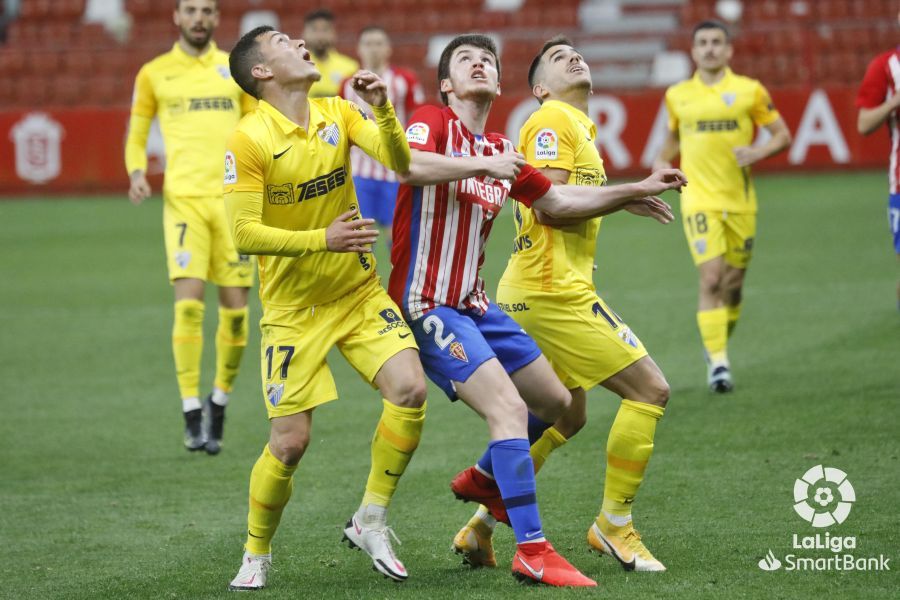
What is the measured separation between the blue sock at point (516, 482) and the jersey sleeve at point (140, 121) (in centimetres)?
426

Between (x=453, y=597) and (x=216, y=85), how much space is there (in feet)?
15.0

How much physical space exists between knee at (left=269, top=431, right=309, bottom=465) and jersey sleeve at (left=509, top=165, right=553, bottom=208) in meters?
1.32

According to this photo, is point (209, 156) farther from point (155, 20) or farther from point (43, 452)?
point (155, 20)

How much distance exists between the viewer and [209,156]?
8359mm

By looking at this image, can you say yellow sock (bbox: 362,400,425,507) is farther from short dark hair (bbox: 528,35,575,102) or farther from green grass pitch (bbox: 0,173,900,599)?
short dark hair (bbox: 528,35,575,102)

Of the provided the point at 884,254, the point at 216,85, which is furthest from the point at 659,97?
the point at 216,85

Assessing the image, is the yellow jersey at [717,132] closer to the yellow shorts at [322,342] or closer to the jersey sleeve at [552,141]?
the jersey sleeve at [552,141]

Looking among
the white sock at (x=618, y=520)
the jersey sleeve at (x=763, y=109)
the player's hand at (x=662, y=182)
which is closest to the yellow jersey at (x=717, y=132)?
the jersey sleeve at (x=763, y=109)

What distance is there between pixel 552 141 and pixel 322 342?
1330 mm

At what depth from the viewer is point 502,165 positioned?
16.5ft

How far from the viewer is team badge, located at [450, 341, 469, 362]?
202 inches

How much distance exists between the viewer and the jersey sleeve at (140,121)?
27.8ft

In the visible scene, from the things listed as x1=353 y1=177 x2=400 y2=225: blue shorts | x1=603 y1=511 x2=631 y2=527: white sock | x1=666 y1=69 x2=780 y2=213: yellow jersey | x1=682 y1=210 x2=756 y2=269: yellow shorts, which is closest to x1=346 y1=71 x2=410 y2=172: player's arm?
x1=603 y1=511 x2=631 y2=527: white sock

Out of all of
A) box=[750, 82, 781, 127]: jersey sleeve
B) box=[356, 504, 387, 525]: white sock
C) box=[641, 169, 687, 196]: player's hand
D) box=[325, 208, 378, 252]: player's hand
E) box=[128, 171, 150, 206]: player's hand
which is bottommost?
box=[356, 504, 387, 525]: white sock
